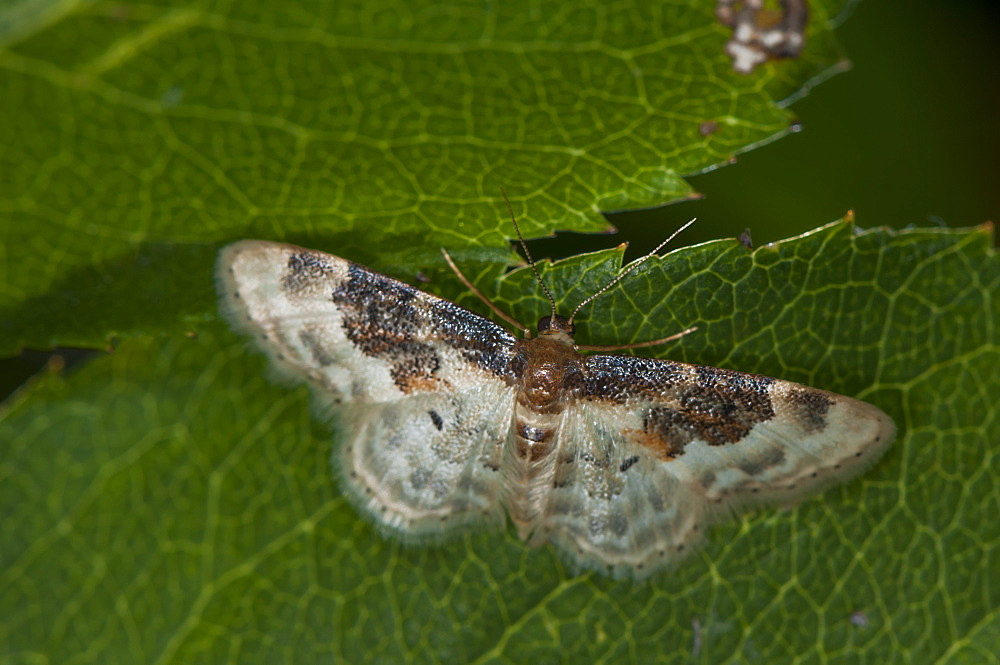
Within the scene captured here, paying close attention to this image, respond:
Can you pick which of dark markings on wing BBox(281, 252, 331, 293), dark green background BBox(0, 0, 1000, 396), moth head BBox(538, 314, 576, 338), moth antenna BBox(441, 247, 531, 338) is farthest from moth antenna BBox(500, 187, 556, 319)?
dark green background BBox(0, 0, 1000, 396)

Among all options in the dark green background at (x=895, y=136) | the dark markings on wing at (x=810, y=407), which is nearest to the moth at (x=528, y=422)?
the dark markings on wing at (x=810, y=407)

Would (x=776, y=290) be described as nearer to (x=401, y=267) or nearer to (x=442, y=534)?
(x=401, y=267)

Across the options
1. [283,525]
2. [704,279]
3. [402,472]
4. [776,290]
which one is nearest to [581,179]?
[704,279]

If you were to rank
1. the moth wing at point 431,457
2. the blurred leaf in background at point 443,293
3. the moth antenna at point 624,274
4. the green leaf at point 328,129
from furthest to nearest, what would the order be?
the moth wing at point 431,457, the moth antenna at point 624,274, the blurred leaf in background at point 443,293, the green leaf at point 328,129

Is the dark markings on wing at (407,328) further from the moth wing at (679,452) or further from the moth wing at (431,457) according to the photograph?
the moth wing at (679,452)

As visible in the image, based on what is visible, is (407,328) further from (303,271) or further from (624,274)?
(624,274)

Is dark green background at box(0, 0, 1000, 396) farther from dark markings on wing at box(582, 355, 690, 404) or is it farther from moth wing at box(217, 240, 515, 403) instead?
moth wing at box(217, 240, 515, 403)
